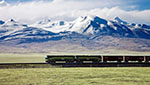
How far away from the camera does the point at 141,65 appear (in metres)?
61.8

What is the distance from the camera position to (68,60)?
65062mm

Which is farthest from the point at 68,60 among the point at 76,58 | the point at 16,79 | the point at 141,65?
the point at 16,79

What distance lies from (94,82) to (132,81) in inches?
249

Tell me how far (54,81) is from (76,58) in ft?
88.8

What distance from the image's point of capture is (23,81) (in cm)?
3831

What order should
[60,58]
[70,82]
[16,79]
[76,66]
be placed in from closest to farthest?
[70,82] → [16,79] → [76,66] → [60,58]

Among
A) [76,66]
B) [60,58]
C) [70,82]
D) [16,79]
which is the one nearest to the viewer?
[70,82]

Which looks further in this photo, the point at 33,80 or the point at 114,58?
the point at 114,58

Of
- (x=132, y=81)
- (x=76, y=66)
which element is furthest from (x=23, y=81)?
(x=76, y=66)

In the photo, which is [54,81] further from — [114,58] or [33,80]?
[114,58]

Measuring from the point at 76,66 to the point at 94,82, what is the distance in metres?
22.5

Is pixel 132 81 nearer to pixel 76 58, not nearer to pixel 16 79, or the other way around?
pixel 16 79

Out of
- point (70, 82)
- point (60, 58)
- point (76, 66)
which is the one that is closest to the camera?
point (70, 82)

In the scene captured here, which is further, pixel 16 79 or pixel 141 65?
pixel 141 65
